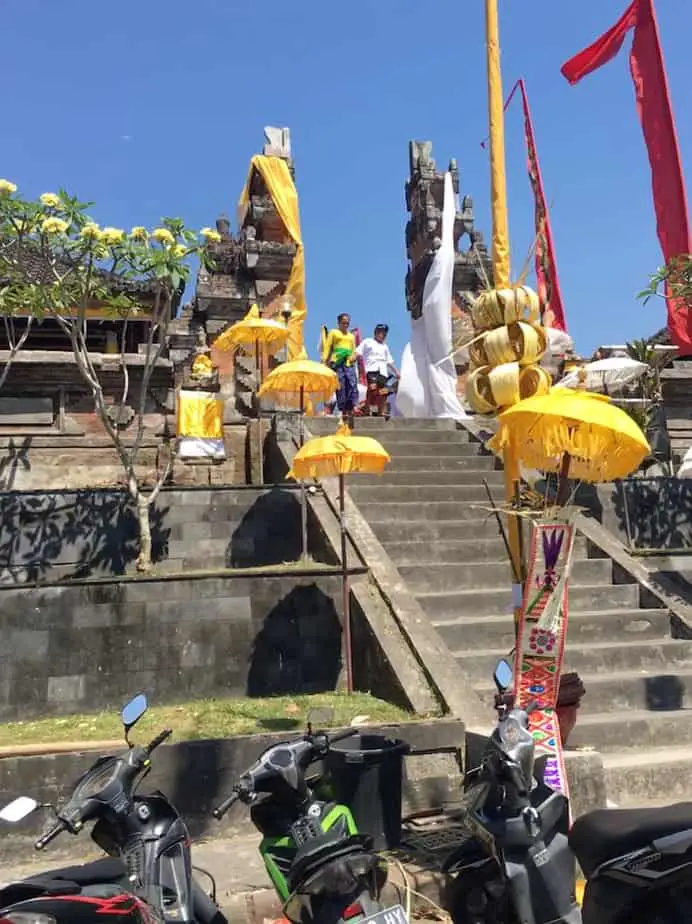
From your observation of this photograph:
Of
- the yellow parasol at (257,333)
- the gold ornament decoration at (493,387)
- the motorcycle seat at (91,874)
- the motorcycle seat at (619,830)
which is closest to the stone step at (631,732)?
the gold ornament decoration at (493,387)

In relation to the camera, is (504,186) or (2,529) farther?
(2,529)

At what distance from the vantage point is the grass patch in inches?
230

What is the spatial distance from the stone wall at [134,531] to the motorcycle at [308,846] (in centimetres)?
633

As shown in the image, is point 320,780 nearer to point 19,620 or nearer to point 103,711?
point 103,711

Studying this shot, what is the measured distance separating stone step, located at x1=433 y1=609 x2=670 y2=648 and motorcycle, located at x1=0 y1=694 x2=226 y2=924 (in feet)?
13.9

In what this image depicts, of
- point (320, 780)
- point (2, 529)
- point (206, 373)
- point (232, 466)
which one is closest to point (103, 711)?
point (2, 529)

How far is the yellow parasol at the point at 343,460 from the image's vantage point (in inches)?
293

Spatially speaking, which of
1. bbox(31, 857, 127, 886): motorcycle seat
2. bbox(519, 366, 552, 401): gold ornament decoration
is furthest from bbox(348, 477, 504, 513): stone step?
bbox(31, 857, 127, 886): motorcycle seat

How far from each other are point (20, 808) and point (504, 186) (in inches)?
213

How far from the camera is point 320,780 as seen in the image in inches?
144

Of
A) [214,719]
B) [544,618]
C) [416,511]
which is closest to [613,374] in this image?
[416,511]

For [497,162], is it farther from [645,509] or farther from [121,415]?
[121,415]

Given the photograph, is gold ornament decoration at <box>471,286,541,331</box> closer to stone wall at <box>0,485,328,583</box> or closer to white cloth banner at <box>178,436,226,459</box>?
stone wall at <box>0,485,328,583</box>

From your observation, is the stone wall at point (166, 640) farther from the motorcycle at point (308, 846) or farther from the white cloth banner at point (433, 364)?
the white cloth banner at point (433, 364)
